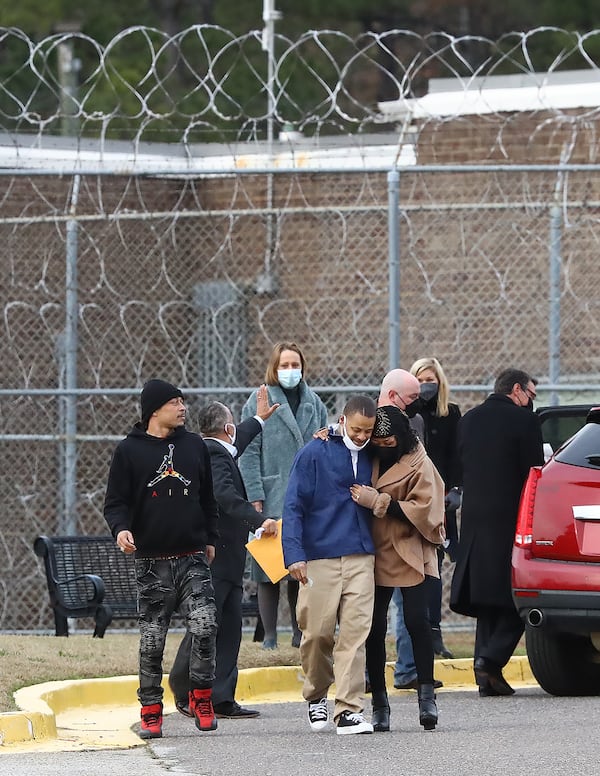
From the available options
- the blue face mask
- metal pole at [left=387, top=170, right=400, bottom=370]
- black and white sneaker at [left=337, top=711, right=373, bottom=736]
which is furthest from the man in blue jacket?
metal pole at [left=387, top=170, right=400, bottom=370]

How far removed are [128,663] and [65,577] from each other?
68.9 inches

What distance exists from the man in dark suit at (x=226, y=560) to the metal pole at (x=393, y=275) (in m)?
2.69

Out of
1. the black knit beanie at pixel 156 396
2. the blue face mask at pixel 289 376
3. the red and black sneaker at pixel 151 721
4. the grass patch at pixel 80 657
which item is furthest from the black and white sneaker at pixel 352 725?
the blue face mask at pixel 289 376

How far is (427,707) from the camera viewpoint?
8.74m

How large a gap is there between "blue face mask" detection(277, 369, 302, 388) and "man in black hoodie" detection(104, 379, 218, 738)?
6.47 feet

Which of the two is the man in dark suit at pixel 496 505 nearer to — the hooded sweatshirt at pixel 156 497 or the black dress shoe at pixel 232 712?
the black dress shoe at pixel 232 712

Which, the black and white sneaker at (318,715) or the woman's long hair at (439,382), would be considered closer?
the black and white sneaker at (318,715)

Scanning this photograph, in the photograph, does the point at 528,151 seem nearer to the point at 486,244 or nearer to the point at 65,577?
the point at 486,244

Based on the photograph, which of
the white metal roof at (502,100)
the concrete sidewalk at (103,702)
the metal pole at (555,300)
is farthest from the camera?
the white metal roof at (502,100)

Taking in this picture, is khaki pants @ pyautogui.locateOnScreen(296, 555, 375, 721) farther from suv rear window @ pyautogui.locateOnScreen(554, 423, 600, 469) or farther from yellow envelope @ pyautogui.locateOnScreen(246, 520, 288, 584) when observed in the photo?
suv rear window @ pyautogui.locateOnScreen(554, 423, 600, 469)

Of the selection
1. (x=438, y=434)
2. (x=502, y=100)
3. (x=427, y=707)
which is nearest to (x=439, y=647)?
(x=438, y=434)

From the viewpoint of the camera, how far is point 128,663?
10.8 m

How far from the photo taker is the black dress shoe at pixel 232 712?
948 centimetres

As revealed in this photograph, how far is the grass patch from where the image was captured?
1008 cm
